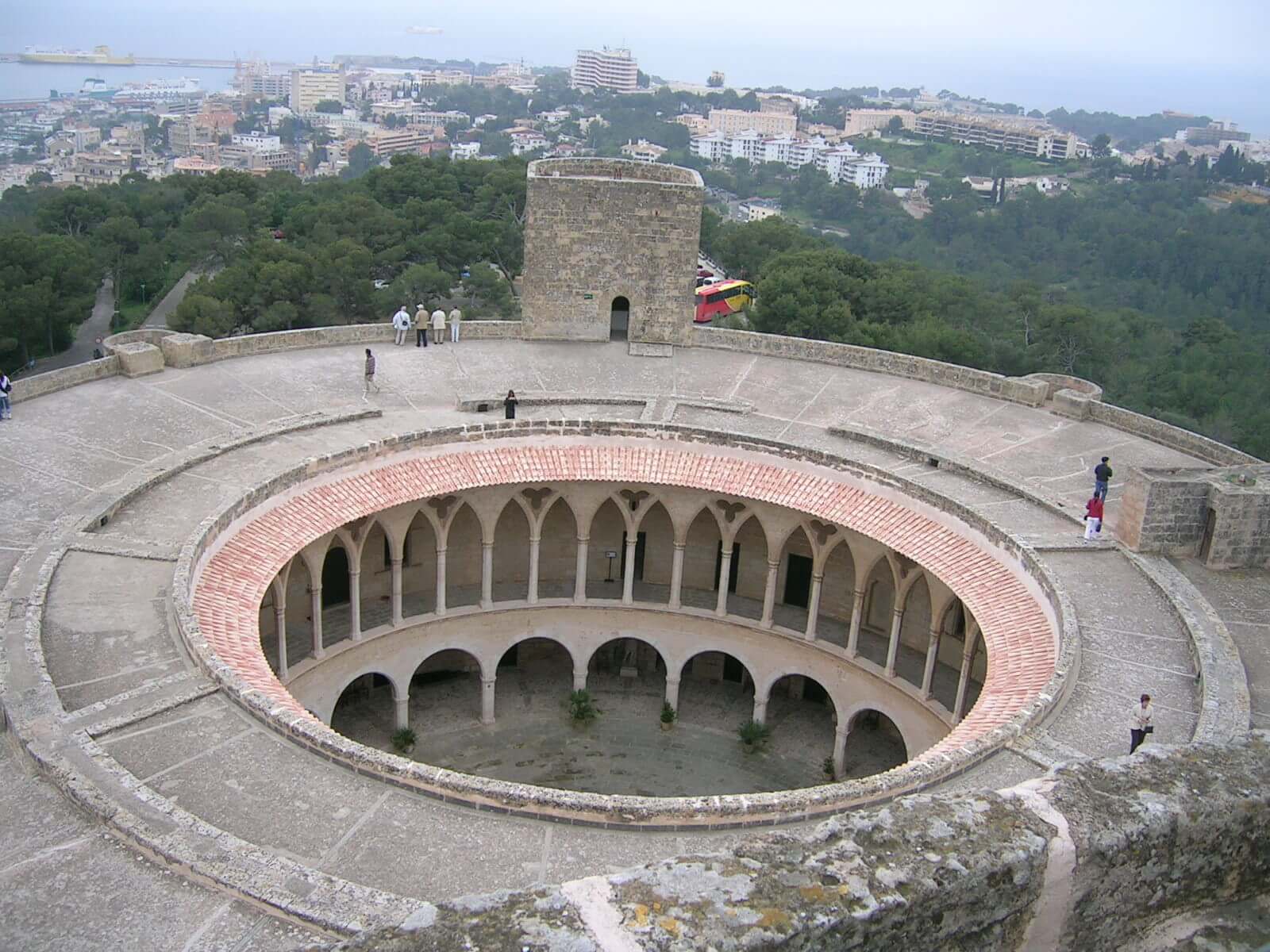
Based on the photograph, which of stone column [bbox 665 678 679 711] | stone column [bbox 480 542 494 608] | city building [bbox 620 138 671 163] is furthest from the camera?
city building [bbox 620 138 671 163]

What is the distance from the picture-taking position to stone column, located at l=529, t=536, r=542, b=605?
29.5 m

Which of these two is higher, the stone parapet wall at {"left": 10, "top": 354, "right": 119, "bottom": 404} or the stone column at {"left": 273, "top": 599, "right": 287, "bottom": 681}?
the stone parapet wall at {"left": 10, "top": 354, "right": 119, "bottom": 404}

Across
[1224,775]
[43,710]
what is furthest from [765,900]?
[43,710]

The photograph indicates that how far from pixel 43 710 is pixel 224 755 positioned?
259 centimetres

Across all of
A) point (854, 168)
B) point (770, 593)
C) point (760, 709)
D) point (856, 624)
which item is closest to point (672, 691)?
point (760, 709)

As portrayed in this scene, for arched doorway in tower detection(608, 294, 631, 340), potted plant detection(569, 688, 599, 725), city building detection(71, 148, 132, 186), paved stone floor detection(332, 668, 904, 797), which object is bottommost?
paved stone floor detection(332, 668, 904, 797)

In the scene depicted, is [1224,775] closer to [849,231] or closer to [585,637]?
[585,637]

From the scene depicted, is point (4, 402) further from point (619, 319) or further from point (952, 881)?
point (952, 881)

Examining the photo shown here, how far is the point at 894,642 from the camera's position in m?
27.3

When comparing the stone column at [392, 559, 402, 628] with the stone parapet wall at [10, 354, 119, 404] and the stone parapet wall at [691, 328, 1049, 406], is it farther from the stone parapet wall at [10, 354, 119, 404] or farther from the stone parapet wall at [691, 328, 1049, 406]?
the stone parapet wall at [691, 328, 1049, 406]

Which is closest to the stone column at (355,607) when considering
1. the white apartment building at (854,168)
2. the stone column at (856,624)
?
the stone column at (856,624)

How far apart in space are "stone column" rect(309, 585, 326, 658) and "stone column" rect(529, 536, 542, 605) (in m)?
5.32

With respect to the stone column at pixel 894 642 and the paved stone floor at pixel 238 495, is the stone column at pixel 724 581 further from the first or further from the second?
the stone column at pixel 894 642

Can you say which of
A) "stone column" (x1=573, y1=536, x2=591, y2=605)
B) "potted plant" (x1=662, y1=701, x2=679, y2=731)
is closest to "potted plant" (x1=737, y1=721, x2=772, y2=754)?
"potted plant" (x1=662, y1=701, x2=679, y2=731)
